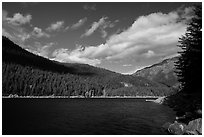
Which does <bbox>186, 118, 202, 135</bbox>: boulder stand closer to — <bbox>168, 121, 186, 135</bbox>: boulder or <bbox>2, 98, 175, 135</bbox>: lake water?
<bbox>168, 121, 186, 135</bbox>: boulder

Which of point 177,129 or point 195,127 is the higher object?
point 195,127

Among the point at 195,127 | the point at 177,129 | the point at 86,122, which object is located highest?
the point at 195,127

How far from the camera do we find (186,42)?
58531 mm

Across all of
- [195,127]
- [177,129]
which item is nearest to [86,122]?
[177,129]

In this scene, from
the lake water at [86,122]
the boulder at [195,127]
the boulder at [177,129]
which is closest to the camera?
the boulder at [195,127]

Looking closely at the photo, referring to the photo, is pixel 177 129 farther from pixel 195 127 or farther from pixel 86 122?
pixel 86 122

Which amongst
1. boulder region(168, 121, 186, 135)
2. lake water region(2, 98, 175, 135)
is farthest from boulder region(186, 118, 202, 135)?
lake water region(2, 98, 175, 135)

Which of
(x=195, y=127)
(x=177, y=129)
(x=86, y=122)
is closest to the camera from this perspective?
(x=195, y=127)

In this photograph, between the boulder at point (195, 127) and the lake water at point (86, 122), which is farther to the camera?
the lake water at point (86, 122)

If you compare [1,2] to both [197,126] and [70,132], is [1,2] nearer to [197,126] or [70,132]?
[70,132]

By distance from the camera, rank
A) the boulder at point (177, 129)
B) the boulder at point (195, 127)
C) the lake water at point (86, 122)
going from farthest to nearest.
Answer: the lake water at point (86, 122) → the boulder at point (177, 129) → the boulder at point (195, 127)

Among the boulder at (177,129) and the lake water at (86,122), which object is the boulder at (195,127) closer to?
the boulder at (177,129)

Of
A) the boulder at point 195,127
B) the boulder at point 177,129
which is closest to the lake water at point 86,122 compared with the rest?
the boulder at point 177,129

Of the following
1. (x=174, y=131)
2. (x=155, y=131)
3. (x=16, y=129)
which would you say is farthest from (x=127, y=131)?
(x=16, y=129)
